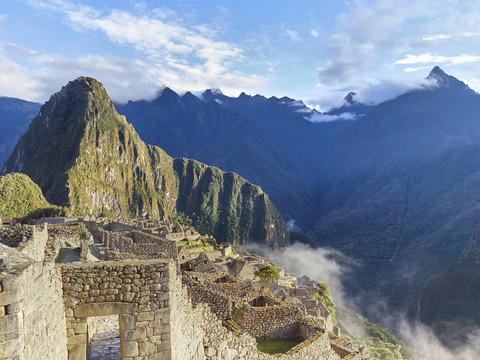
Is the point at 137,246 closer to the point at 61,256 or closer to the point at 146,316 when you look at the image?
the point at 61,256

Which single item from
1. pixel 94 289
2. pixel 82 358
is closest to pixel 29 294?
pixel 94 289

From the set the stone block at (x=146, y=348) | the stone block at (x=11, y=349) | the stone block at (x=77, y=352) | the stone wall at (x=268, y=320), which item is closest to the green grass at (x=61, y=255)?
the stone wall at (x=268, y=320)

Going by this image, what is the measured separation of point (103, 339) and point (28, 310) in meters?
4.39

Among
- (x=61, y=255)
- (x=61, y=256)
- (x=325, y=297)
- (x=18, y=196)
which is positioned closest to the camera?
(x=61, y=256)

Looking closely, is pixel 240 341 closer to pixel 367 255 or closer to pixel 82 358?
pixel 82 358

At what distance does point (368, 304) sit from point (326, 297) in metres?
55.7

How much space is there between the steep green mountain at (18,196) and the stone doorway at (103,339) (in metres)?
108

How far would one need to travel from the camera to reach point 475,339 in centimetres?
6994

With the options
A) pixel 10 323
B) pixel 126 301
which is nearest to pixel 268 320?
pixel 126 301

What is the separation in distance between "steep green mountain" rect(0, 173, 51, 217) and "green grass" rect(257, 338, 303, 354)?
105 metres

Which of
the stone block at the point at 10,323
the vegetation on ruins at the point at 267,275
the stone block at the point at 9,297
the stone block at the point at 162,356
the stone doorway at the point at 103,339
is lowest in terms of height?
the vegetation on ruins at the point at 267,275

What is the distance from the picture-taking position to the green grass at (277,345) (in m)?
14.6

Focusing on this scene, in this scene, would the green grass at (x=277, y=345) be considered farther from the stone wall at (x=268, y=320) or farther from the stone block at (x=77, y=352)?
the stone block at (x=77, y=352)

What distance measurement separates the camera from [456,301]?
89.9m
